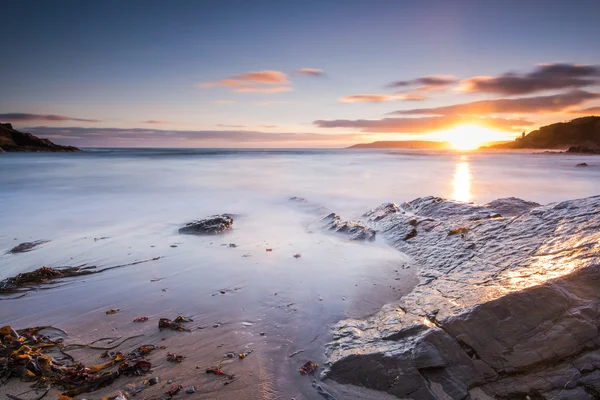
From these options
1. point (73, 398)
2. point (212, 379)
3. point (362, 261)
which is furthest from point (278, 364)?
point (362, 261)

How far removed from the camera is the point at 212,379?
3.54 m

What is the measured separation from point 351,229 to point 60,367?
23.6 feet

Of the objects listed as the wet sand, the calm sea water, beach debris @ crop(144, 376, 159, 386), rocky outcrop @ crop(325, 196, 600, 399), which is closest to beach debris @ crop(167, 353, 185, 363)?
the wet sand

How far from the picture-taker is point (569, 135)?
324ft

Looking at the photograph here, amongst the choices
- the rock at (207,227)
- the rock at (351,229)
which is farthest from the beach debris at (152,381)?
the rock at (351,229)

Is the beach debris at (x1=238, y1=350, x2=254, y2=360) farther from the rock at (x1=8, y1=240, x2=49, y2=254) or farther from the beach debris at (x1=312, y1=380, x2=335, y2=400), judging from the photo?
the rock at (x1=8, y1=240, x2=49, y2=254)

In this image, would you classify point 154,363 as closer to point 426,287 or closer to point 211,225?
point 426,287

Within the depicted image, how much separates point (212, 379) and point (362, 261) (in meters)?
4.39

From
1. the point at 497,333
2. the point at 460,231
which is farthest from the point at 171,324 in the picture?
the point at 460,231

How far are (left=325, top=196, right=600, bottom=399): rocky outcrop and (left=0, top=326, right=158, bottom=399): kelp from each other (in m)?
2.38

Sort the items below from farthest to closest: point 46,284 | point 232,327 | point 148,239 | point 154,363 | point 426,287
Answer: point 148,239, point 46,284, point 426,287, point 232,327, point 154,363

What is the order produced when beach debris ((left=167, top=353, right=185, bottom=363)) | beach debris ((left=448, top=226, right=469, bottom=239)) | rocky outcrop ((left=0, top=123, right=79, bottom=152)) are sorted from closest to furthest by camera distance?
beach debris ((left=167, top=353, right=185, bottom=363)) → beach debris ((left=448, top=226, right=469, bottom=239)) → rocky outcrop ((left=0, top=123, right=79, bottom=152))

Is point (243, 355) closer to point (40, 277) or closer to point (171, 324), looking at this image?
point (171, 324)

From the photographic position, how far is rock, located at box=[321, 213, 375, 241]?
888cm
